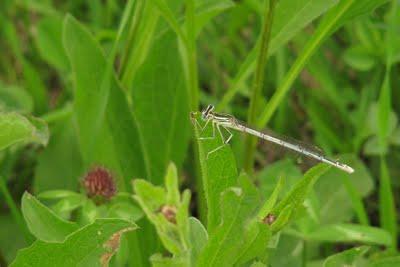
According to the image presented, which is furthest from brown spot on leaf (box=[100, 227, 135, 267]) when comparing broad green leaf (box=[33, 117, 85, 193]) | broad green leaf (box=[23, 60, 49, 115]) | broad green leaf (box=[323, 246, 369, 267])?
broad green leaf (box=[23, 60, 49, 115])

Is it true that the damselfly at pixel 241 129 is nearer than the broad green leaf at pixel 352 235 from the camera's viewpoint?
Yes

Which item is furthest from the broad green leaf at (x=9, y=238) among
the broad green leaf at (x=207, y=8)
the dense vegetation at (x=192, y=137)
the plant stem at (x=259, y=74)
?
the broad green leaf at (x=207, y=8)

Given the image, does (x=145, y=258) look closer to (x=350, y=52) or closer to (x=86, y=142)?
(x=86, y=142)

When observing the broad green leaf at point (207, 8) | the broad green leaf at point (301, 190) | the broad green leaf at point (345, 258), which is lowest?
the broad green leaf at point (345, 258)

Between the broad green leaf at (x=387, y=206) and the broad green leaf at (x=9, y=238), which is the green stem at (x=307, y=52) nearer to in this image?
the broad green leaf at (x=387, y=206)

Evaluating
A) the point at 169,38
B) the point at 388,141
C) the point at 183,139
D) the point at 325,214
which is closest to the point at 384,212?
the point at 325,214

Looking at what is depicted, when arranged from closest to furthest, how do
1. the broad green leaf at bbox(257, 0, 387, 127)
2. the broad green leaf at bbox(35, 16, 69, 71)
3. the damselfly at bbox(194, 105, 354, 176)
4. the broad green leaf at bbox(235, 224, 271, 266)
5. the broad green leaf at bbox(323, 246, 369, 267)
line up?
the broad green leaf at bbox(235, 224, 271, 266), the broad green leaf at bbox(323, 246, 369, 267), the damselfly at bbox(194, 105, 354, 176), the broad green leaf at bbox(257, 0, 387, 127), the broad green leaf at bbox(35, 16, 69, 71)

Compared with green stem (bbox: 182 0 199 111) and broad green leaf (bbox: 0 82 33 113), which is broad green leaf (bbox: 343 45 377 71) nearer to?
green stem (bbox: 182 0 199 111)
